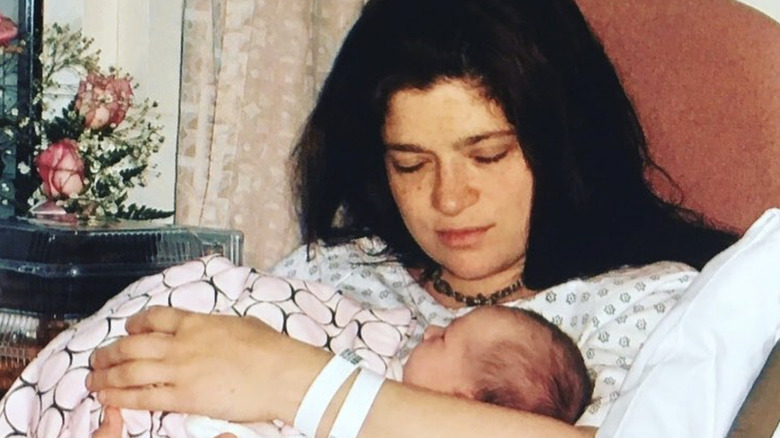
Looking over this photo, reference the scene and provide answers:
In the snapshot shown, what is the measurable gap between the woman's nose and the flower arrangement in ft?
2.47

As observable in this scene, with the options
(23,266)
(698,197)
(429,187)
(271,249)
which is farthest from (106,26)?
(698,197)

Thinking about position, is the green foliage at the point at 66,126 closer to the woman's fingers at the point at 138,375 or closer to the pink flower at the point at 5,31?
the pink flower at the point at 5,31

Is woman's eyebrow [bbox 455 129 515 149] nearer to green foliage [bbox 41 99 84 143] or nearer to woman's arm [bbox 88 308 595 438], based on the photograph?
woman's arm [bbox 88 308 595 438]

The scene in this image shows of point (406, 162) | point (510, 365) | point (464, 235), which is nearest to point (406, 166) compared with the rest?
point (406, 162)

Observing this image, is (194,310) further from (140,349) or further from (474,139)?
(474,139)

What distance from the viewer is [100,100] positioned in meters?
1.83

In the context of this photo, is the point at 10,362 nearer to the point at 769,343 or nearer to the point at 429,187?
the point at 429,187

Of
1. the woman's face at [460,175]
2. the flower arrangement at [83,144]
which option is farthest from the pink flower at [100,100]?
the woman's face at [460,175]

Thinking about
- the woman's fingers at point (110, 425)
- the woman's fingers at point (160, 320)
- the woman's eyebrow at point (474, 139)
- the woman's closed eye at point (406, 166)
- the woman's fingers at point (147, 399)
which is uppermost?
the woman's eyebrow at point (474, 139)

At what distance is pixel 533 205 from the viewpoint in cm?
127

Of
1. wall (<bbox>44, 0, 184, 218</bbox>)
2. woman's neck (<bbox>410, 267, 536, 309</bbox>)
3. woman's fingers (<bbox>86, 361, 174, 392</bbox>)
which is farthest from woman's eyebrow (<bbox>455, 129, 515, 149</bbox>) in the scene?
wall (<bbox>44, 0, 184, 218</bbox>)

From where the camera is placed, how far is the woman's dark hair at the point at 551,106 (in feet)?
4.02

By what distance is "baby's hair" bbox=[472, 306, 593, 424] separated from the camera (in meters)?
0.99

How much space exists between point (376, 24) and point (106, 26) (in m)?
1.12
